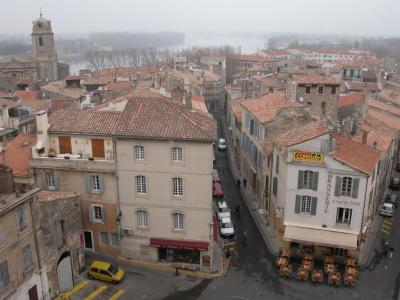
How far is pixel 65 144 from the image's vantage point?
3859 centimetres

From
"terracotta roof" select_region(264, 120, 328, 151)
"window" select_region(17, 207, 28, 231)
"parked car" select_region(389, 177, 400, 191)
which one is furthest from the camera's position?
"parked car" select_region(389, 177, 400, 191)

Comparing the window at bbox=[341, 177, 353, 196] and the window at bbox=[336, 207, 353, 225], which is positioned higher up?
the window at bbox=[341, 177, 353, 196]

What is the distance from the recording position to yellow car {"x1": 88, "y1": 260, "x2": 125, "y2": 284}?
3588cm

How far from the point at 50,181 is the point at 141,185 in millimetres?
8236

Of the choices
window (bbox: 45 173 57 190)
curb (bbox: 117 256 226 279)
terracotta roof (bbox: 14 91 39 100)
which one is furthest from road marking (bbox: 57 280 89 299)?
terracotta roof (bbox: 14 91 39 100)

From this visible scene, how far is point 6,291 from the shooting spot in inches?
1103

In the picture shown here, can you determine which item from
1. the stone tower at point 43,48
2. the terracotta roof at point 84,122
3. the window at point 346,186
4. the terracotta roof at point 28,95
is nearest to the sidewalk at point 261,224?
the window at point 346,186

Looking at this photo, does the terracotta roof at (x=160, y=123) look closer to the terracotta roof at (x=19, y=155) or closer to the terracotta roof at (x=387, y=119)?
the terracotta roof at (x=19, y=155)

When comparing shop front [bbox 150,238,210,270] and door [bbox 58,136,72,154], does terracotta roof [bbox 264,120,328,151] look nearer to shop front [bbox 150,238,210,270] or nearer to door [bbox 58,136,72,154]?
shop front [bbox 150,238,210,270]

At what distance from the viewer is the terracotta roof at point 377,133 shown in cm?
4510

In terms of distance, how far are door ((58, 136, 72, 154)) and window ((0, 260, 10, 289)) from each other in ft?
43.1

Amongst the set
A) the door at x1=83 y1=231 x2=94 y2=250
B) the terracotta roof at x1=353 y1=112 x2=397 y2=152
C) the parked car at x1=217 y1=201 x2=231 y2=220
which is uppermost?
the terracotta roof at x1=353 y1=112 x2=397 y2=152

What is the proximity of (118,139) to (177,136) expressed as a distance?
16.7 ft

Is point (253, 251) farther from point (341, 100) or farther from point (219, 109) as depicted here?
point (219, 109)
